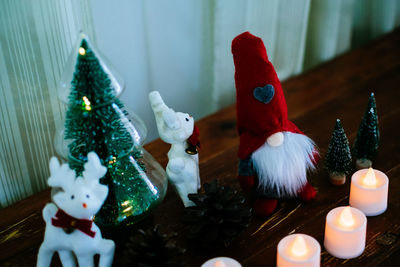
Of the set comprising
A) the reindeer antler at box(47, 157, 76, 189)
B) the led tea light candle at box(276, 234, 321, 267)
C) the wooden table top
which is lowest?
the wooden table top

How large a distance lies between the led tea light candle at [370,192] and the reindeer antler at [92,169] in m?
0.47

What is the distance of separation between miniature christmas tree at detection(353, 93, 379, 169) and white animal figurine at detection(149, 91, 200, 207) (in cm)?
35

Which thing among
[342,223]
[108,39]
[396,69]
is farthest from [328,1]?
[342,223]

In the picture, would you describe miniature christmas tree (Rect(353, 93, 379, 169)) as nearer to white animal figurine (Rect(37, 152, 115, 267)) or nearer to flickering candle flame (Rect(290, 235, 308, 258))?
flickering candle flame (Rect(290, 235, 308, 258))

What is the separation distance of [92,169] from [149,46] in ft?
1.94

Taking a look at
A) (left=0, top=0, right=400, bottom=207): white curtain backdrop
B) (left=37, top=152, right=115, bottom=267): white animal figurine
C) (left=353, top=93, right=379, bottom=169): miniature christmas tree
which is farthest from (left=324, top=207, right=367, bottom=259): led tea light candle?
(left=0, top=0, right=400, bottom=207): white curtain backdrop

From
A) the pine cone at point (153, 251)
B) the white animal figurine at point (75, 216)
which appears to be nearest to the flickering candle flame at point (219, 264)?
the pine cone at point (153, 251)

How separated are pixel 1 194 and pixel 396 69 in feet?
3.64

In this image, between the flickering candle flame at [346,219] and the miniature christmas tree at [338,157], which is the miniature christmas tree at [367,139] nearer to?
the miniature christmas tree at [338,157]

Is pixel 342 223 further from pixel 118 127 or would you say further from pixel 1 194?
pixel 1 194

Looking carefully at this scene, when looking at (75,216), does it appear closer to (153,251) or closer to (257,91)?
(153,251)

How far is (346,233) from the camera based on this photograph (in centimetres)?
77

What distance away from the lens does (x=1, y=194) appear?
3.37 feet

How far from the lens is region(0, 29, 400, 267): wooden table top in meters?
0.82
